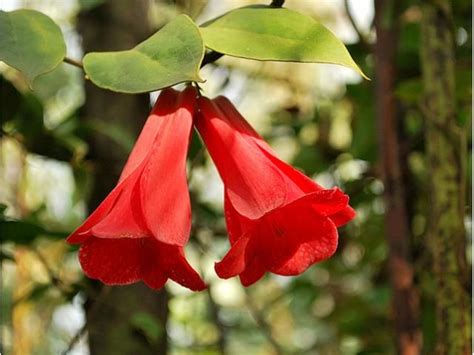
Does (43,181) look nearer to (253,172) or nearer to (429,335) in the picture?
(429,335)

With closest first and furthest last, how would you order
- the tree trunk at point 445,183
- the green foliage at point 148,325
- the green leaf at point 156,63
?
the green leaf at point 156,63 → the tree trunk at point 445,183 → the green foliage at point 148,325

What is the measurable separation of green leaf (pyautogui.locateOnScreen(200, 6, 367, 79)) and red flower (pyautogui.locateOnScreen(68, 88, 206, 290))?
0.06 metres

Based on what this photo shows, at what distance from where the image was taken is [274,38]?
0.50 m

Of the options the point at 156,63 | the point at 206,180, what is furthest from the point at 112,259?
the point at 206,180

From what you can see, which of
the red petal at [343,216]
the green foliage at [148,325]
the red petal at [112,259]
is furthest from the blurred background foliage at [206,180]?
the red petal at [343,216]

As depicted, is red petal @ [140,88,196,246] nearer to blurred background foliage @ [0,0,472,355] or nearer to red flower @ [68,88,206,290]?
red flower @ [68,88,206,290]

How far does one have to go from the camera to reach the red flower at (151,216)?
0.50 m

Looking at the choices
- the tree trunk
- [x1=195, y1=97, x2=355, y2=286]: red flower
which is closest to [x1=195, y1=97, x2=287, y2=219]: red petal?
[x1=195, y1=97, x2=355, y2=286]: red flower

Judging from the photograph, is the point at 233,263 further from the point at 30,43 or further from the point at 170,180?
the point at 30,43

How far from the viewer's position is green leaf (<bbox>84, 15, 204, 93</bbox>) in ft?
→ 1.53

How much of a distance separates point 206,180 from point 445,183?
0.55 m

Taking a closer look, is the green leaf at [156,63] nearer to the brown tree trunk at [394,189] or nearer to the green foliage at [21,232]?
the green foliage at [21,232]

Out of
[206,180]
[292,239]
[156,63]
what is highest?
[156,63]

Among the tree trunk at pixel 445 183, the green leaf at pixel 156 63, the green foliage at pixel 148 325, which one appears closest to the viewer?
the green leaf at pixel 156 63
